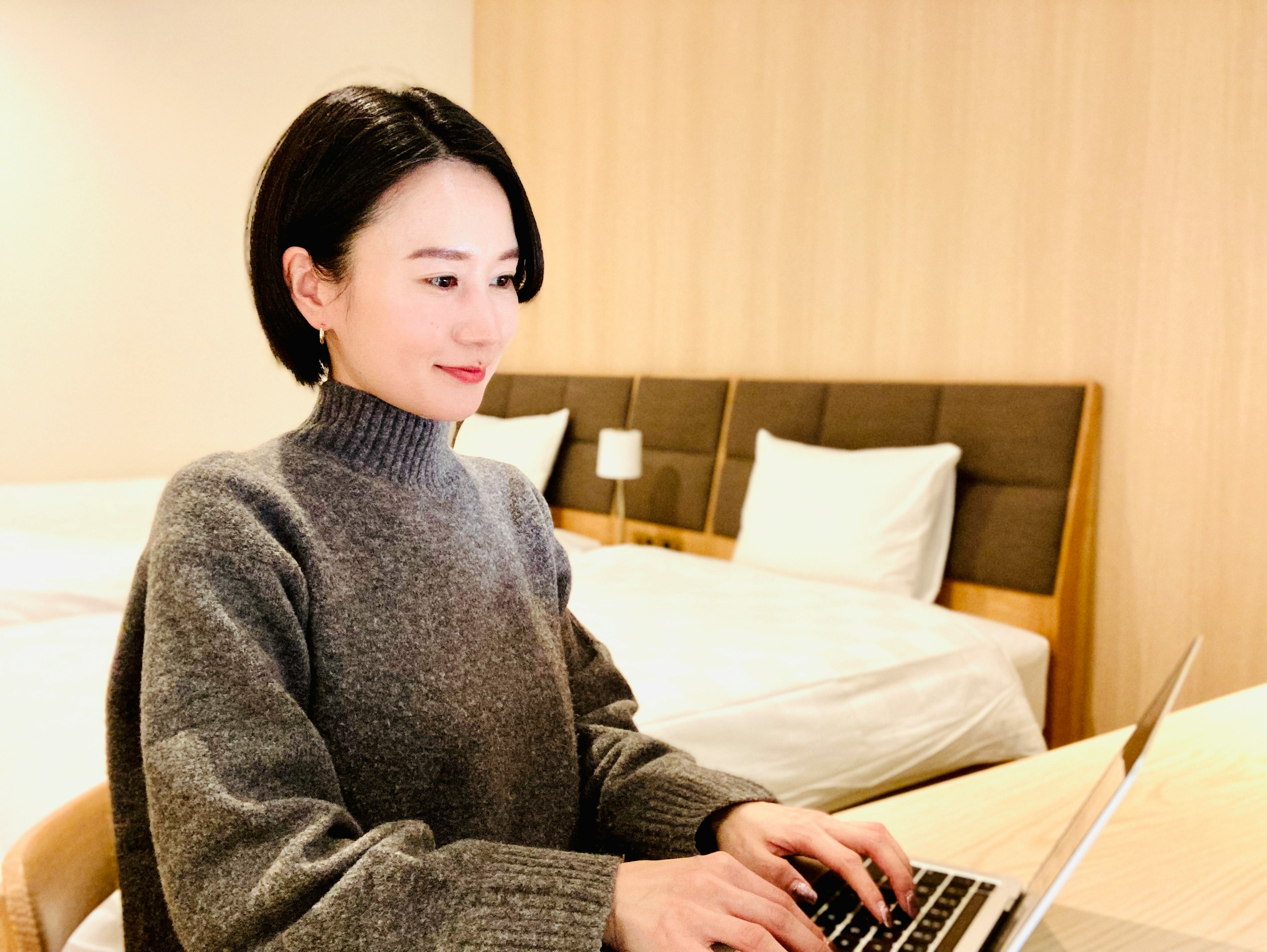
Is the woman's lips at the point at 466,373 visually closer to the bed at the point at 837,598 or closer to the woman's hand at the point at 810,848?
the woman's hand at the point at 810,848

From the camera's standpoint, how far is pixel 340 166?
2.00ft

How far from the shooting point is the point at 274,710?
546 millimetres

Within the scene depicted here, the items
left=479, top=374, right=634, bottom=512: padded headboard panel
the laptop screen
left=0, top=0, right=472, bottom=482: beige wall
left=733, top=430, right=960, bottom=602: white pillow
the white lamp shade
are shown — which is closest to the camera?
the laptop screen

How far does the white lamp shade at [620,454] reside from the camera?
294cm

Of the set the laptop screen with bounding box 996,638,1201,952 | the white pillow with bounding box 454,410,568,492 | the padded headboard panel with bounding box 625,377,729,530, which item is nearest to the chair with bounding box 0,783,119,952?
the laptop screen with bounding box 996,638,1201,952

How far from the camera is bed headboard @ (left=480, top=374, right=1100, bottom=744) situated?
2.23 m

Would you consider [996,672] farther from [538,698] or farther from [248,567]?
[248,567]

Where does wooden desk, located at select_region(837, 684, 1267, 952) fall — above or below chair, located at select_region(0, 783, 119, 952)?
below

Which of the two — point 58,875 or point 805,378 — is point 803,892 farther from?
point 805,378

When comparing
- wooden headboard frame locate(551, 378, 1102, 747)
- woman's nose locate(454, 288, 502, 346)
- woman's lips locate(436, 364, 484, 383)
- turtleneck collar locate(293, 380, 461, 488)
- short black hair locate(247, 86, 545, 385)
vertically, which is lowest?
wooden headboard frame locate(551, 378, 1102, 747)

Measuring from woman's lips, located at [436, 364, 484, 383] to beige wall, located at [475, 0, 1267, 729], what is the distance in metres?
1.87

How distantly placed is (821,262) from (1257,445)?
1.21 m

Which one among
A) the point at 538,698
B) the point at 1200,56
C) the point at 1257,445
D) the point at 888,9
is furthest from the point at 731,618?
the point at 888,9

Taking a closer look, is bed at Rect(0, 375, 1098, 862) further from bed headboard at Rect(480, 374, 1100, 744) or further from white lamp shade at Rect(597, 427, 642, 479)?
white lamp shade at Rect(597, 427, 642, 479)
